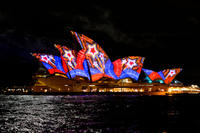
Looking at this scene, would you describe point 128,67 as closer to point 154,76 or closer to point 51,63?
point 154,76

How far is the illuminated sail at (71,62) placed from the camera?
66.0 metres

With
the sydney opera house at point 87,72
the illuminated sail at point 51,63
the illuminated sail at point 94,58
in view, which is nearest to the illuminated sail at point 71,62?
the sydney opera house at point 87,72

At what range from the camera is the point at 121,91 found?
259ft

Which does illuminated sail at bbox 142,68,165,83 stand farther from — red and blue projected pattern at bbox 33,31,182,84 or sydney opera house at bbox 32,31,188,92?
red and blue projected pattern at bbox 33,31,182,84

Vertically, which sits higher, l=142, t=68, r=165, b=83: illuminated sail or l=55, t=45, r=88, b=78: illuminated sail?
l=55, t=45, r=88, b=78: illuminated sail

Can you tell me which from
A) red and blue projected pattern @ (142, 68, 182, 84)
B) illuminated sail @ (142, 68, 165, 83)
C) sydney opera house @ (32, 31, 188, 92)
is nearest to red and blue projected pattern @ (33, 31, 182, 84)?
sydney opera house @ (32, 31, 188, 92)

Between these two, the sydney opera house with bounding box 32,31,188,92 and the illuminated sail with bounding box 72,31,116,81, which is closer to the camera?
Answer: the illuminated sail with bounding box 72,31,116,81

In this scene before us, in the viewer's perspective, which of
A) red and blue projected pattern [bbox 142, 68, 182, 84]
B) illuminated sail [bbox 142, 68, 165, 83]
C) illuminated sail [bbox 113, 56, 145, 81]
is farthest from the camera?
red and blue projected pattern [bbox 142, 68, 182, 84]

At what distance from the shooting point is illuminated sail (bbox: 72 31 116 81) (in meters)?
63.6

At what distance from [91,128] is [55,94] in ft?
184

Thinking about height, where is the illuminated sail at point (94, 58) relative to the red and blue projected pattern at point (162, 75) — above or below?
above

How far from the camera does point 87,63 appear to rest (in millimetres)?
65625

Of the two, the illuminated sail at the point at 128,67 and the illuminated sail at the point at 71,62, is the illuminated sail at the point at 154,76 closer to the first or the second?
the illuminated sail at the point at 128,67

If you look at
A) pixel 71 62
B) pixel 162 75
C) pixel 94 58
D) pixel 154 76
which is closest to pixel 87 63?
pixel 94 58
